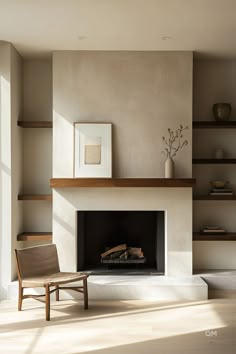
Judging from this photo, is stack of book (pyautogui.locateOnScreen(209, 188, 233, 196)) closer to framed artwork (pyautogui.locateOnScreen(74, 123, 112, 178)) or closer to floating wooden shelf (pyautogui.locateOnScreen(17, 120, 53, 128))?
framed artwork (pyautogui.locateOnScreen(74, 123, 112, 178))

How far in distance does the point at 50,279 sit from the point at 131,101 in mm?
2223

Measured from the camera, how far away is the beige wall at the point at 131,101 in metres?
5.57

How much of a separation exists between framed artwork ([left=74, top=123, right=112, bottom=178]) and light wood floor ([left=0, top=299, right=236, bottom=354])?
4.82ft

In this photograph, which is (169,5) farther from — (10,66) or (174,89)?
(10,66)

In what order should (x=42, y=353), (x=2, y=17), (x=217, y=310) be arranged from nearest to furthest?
(x=42, y=353) → (x=2, y=17) → (x=217, y=310)

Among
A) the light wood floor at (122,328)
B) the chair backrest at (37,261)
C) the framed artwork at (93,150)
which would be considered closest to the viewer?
the light wood floor at (122,328)

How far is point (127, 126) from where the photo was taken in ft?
18.3

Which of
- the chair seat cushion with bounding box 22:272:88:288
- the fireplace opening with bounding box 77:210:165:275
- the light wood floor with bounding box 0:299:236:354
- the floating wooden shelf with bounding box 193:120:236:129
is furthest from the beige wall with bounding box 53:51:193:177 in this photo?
the light wood floor with bounding box 0:299:236:354

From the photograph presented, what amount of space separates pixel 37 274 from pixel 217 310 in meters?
1.83

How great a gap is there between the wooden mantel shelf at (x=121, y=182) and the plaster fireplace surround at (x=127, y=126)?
0.17 metres

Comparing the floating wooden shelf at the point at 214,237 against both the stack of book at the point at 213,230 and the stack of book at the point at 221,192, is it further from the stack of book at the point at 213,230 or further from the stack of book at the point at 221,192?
the stack of book at the point at 221,192

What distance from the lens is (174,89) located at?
5.57m

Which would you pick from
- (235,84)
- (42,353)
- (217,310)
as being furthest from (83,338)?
(235,84)

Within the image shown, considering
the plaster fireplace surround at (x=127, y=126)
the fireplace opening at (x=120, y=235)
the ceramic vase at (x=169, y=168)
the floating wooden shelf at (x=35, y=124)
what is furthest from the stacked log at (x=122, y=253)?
the floating wooden shelf at (x=35, y=124)
